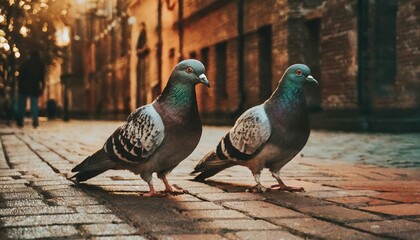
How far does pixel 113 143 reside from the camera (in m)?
4.47

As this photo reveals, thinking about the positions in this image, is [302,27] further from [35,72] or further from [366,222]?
[366,222]

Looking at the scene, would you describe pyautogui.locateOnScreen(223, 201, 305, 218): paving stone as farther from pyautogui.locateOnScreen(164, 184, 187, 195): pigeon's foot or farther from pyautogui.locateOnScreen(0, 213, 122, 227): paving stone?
pyautogui.locateOnScreen(0, 213, 122, 227): paving stone

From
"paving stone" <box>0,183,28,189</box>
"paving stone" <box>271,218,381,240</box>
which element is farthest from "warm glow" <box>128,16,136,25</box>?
"paving stone" <box>271,218,381,240</box>

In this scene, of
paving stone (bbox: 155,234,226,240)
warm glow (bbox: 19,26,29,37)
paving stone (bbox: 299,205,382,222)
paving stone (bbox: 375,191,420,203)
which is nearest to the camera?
paving stone (bbox: 155,234,226,240)

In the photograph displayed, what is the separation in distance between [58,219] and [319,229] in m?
1.19

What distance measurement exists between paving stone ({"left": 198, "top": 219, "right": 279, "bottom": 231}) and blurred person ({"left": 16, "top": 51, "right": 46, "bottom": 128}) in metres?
15.3

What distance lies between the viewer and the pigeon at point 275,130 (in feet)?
14.4

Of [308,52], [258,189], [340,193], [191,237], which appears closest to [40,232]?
[191,237]

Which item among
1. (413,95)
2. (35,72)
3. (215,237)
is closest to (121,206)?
(215,237)

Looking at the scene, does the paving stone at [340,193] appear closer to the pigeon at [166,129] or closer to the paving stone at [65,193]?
the pigeon at [166,129]

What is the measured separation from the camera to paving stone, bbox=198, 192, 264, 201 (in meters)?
4.18

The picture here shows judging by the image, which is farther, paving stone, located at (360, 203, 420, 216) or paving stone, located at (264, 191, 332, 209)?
paving stone, located at (264, 191, 332, 209)

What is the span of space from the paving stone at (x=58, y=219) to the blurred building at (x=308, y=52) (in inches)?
441

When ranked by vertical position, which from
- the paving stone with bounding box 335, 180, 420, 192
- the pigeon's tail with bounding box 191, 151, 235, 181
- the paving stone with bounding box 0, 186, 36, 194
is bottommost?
the paving stone with bounding box 335, 180, 420, 192
